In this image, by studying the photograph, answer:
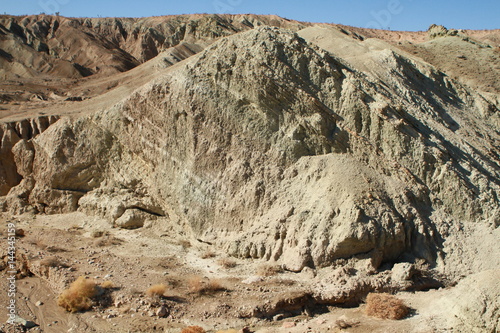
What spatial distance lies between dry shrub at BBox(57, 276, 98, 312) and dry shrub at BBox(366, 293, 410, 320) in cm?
693

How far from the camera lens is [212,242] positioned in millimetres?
15297

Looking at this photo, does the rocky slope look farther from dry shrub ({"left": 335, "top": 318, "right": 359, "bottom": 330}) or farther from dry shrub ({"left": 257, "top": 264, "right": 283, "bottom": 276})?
dry shrub ({"left": 335, "top": 318, "right": 359, "bottom": 330})

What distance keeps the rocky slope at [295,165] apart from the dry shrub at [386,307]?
0.73 metres

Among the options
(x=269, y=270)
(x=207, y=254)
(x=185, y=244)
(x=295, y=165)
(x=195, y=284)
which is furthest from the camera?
(x=185, y=244)

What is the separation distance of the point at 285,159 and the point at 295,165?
1.19 feet

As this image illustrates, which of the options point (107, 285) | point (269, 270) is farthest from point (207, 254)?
point (107, 285)

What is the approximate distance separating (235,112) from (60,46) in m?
55.2

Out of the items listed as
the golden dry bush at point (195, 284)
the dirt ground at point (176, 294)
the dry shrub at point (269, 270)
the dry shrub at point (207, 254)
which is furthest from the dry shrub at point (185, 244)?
the dry shrub at point (269, 270)

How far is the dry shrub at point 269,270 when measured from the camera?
43.3 feet

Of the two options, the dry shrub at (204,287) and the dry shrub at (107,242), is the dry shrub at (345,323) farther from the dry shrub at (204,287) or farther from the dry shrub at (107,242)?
the dry shrub at (107,242)

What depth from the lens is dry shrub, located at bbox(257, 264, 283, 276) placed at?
13190 millimetres

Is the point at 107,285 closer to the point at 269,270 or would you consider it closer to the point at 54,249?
the point at 54,249

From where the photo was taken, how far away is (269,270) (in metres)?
13.3

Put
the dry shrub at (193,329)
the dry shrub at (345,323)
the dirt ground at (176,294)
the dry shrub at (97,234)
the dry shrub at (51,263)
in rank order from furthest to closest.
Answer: the dry shrub at (97,234) < the dry shrub at (51,263) < the dirt ground at (176,294) < the dry shrub at (193,329) < the dry shrub at (345,323)
